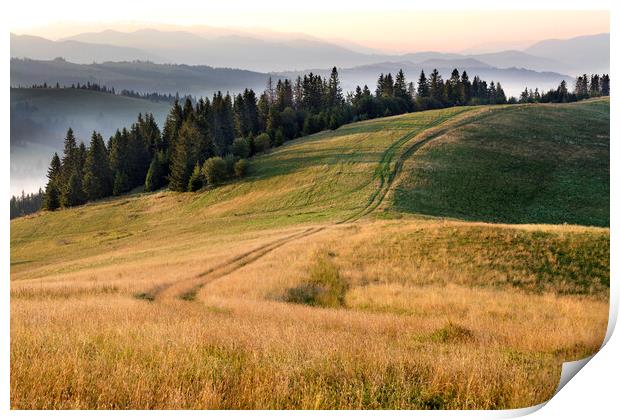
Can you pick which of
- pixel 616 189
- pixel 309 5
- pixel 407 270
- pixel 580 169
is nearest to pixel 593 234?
pixel 580 169

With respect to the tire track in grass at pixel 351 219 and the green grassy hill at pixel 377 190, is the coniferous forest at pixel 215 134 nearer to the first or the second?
the green grassy hill at pixel 377 190

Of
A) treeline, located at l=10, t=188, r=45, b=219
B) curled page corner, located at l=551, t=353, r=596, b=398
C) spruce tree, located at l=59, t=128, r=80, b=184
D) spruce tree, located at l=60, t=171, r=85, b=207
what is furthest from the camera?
spruce tree, located at l=60, t=171, r=85, b=207

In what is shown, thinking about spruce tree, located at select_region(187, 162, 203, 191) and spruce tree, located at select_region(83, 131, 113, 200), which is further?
spruce tree, located at select_region(187, 162, 203, 191)

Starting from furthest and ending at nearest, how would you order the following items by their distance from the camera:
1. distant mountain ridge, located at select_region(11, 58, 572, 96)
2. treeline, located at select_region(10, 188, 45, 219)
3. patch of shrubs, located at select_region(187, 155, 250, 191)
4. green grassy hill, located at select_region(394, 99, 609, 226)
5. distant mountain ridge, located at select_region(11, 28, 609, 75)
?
patch of shrubs, located at select_region(187, 155, 250, 191) < green grassy hill, located at select_region(394, 99, 609, 226) < distant mountain ridge, located at select_region(11, 58, 572, 96) < distant mountain ridge, located at select_region(11, 28, 609, 75) < treeline, located at select_region(10, 188, 45, 219)

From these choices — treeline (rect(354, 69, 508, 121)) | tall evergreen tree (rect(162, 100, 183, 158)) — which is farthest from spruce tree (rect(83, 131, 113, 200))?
treeline (rect(354, 69, 508, 121))

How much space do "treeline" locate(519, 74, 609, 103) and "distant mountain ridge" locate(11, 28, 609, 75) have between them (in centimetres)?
28

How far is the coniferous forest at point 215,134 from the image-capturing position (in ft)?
33.7

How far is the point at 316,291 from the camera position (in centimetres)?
1022

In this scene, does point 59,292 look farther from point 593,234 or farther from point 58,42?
point 593,234

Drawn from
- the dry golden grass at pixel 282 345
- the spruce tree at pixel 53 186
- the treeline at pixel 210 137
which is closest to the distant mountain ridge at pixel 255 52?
the treeline at pixel 210 137

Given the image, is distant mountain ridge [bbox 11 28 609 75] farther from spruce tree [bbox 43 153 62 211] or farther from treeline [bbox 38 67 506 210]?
spruce tree [bbox 43 153 62 211]

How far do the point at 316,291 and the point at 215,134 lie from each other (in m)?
13.5

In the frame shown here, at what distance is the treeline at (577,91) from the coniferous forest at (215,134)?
3cm

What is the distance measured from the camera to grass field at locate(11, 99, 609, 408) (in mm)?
5551
